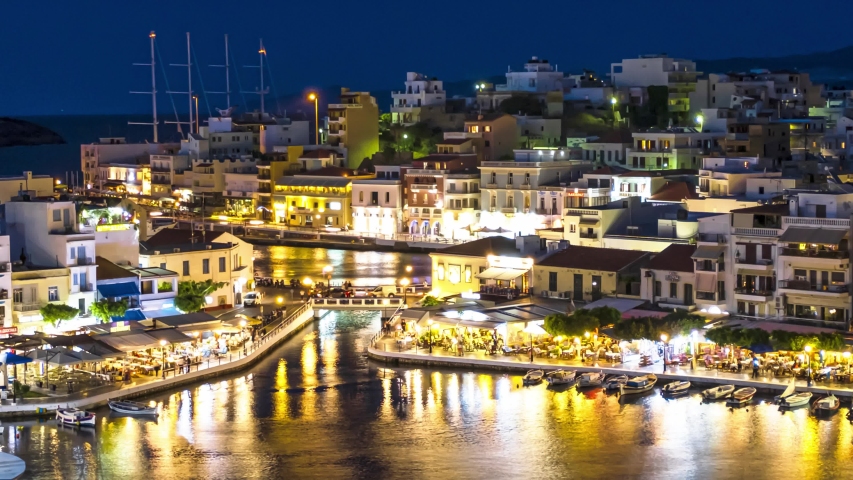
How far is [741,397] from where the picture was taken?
21250mm

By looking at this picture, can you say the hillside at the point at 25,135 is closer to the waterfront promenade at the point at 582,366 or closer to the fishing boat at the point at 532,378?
the waterfront promenade at the point at 582,366

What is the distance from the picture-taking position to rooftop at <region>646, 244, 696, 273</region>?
1027 inches

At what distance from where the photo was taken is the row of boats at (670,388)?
2091cm

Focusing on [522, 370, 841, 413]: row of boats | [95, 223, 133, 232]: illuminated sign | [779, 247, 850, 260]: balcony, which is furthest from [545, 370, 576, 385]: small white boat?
[95, 223, 133, 232]: illuminated sign

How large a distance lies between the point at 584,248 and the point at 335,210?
17.8 m

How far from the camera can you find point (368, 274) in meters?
36.0

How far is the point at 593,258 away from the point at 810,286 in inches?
178

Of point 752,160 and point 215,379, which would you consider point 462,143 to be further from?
point 215,379

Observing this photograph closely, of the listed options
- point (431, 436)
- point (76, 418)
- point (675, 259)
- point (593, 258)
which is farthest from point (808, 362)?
point (76, 418)

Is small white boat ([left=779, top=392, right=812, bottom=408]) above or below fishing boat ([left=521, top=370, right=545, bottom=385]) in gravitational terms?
below

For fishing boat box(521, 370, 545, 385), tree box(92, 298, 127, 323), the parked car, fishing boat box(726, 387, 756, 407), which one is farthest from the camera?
the parked car

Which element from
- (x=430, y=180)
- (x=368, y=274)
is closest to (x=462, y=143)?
(x=430, y=180)

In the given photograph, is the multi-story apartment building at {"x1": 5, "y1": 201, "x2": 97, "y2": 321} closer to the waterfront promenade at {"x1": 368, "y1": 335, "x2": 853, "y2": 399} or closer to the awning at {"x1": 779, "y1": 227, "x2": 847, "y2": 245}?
the waterfront promenade at {"x1": 368, "y1": 335, "x2": 853, "y2": 399}

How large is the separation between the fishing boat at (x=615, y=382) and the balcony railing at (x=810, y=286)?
3745mm
